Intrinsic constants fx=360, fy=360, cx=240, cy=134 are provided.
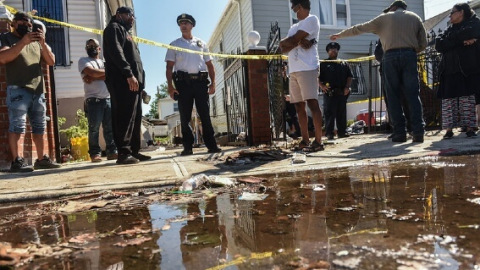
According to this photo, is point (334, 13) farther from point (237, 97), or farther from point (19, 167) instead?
point (19, 167)

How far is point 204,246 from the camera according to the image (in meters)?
1.33

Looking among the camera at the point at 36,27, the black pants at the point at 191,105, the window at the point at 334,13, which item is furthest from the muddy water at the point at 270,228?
the window at the point at 334,13

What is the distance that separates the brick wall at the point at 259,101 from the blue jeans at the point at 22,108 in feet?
9.73

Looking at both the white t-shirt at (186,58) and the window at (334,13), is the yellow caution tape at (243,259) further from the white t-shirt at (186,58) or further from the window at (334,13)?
the window at (334,13)

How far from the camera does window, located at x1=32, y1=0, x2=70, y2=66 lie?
32.5ft

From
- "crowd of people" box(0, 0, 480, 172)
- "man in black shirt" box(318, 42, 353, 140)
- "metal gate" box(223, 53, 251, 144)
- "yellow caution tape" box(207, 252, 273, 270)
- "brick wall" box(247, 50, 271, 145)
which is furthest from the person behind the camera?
"man in black shirt" box(318, 42, 353, 140)

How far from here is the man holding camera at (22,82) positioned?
12.5ft

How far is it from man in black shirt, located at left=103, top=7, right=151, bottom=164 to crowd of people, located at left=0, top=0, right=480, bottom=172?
1cm

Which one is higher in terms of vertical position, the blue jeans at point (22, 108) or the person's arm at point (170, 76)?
the person's arm at point (170, 76)

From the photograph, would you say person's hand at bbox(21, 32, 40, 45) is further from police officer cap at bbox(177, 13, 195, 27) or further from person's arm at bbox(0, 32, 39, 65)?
police officer cap at bbox(177, 13, 195, 27)

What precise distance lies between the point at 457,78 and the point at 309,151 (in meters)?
2.49

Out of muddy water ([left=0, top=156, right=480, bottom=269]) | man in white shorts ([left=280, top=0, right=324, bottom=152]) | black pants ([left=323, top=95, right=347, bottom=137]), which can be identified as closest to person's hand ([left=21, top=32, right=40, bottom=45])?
muddy water ([left=0, top=156, right=480, bottom=269])

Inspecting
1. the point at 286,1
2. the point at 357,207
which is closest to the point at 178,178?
the point at 357,207

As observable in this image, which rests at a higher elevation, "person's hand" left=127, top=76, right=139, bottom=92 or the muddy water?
"person's hand" left=127, top=76, right=139, bottom=92
